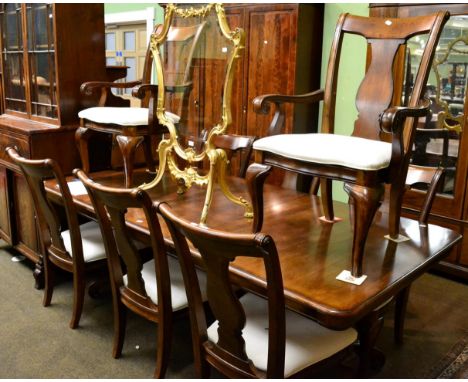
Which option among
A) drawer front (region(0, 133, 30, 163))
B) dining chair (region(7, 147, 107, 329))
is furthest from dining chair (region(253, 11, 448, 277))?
drawer front (region(0, 133, 30, 163))

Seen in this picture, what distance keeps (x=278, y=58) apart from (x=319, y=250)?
2139 millimetres

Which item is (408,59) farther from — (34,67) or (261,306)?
(34,67)

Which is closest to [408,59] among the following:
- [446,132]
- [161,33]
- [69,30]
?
[446,132]

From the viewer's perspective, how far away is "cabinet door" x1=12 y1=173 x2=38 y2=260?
9.35 feet

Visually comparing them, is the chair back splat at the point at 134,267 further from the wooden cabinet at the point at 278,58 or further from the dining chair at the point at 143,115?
the wooden cabinet at the point at 278,58

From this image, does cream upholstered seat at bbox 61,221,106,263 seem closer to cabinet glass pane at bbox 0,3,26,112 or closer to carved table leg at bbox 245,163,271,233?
carved table leg at bbox 245,163,271,233

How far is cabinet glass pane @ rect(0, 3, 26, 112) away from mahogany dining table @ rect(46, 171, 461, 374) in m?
1.08

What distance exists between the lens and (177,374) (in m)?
1.93

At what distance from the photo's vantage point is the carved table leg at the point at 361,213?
4.85 feet

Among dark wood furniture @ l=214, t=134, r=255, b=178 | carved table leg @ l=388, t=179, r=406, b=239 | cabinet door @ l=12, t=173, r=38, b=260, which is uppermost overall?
dark wood furniture @ l=214, t=134, r=255, b=178

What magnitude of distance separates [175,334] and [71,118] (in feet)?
4.86

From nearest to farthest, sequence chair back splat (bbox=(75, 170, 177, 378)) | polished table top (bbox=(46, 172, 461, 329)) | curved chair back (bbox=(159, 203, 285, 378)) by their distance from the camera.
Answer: curved chair back (bbox=(159, 203, 285, 378))
polished table top (bbox=(46, 172, 461, 329))
chair back splat (bbox=(75, 170, 177, 378))

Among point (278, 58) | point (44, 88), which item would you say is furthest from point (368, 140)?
point (44, 88)

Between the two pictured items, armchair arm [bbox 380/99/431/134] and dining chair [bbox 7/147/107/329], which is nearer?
armchair arm [bbox 380/99/431/134]
